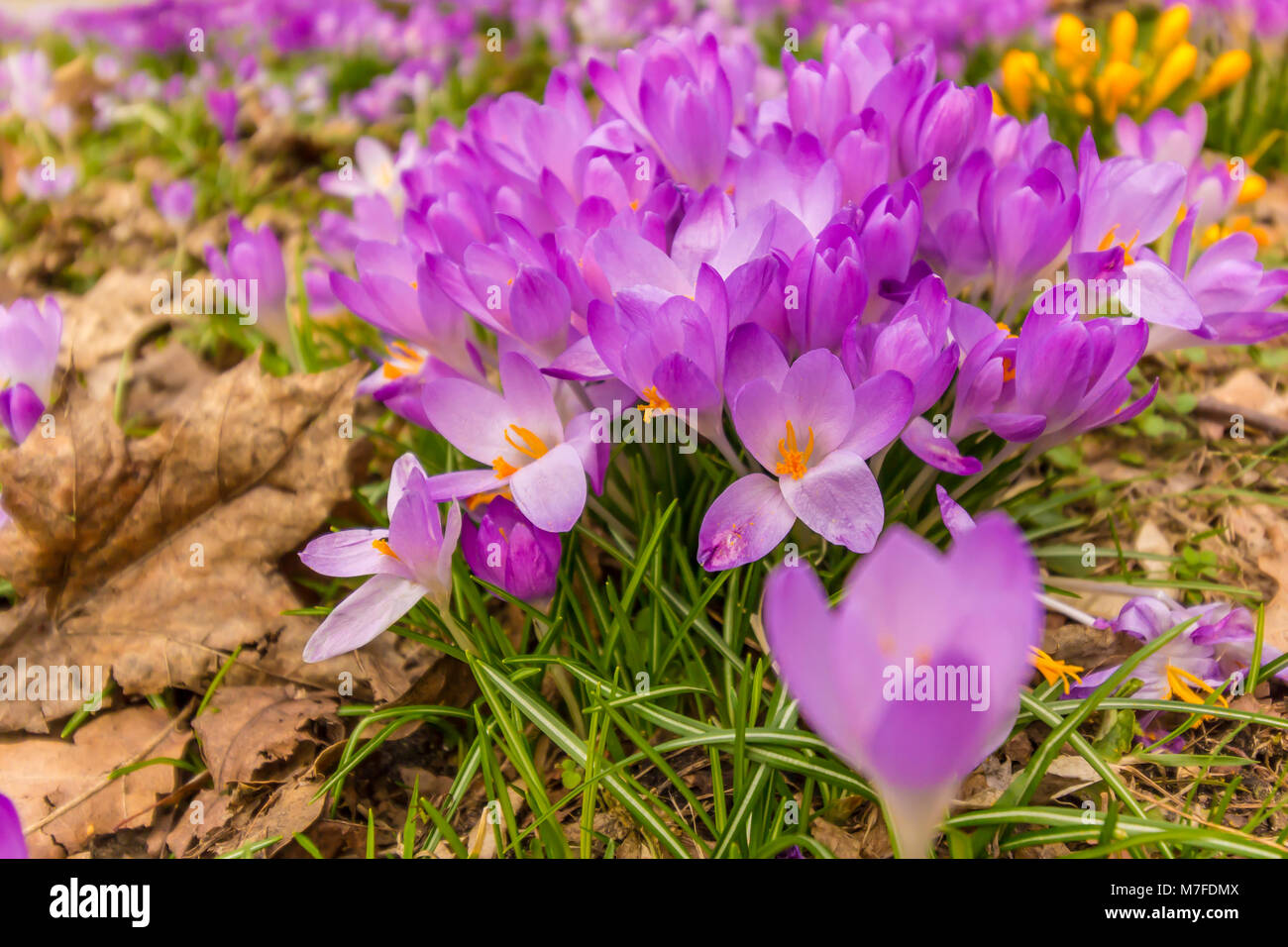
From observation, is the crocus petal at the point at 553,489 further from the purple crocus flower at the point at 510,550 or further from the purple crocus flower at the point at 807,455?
the purple crocus flower at the point at 807,455

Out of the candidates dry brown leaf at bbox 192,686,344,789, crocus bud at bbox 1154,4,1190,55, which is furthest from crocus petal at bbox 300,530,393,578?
crocus bud at bbox 1154,4,1190,55

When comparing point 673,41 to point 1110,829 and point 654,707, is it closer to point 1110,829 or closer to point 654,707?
point 654,707

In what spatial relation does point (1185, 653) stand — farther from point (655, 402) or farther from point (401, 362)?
point (401, 362)

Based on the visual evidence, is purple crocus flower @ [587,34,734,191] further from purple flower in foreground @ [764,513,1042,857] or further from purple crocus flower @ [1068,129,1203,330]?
purple flower in foreground @ [764,513,1042,857]

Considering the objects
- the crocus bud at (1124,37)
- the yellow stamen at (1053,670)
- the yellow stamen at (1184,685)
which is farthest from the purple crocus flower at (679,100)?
the crocus bud at (1124,37)

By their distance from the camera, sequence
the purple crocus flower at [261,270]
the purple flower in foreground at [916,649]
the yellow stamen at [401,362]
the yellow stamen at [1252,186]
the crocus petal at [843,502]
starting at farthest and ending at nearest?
the yellow stamen at [1252,186], the purple crocus flower at [261,270], the yellow stamen at [401,362], the crocus petal at [843,502], the purple flower in foreground at [916,649]
